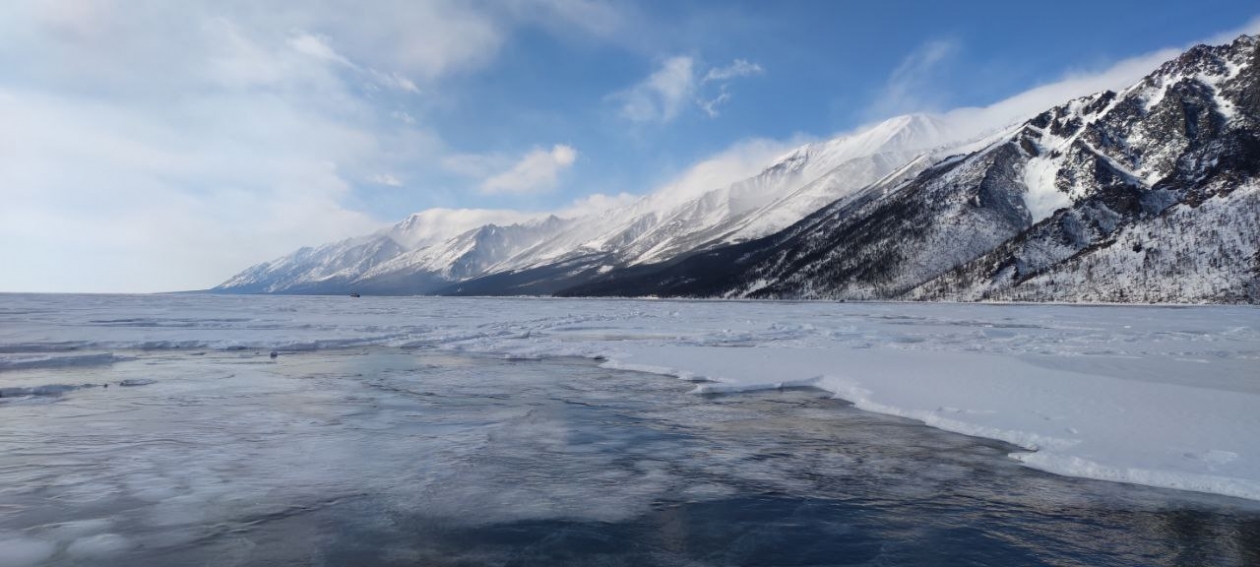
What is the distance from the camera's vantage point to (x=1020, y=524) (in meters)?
8.74

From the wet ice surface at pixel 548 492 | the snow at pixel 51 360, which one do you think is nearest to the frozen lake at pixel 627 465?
the wet ice surface at pixel 548 492

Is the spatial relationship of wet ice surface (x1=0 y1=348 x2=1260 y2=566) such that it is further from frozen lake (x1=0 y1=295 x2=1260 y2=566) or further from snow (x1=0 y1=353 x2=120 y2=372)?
snow (x1=0 y1=353 x2=120 y2=372)

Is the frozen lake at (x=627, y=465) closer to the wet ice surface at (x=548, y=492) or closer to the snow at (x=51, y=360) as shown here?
the wet ice surface at (x=548, y=492)

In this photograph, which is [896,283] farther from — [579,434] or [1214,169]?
[579,434]

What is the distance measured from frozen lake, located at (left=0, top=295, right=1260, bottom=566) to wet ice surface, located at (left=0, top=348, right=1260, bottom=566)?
0.18 ft

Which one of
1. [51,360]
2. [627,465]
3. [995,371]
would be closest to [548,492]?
[627,465]

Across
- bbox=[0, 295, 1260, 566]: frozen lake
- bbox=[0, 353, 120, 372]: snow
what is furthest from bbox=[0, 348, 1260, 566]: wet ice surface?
bbox=[0, 353, 120, 372]: snow

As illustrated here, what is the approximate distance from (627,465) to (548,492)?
2.00 metres

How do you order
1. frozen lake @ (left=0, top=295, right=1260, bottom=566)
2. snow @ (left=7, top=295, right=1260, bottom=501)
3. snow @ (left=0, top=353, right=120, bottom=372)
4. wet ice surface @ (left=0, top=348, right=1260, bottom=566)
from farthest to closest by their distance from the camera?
snow @ (left=0, top=353, right=120, bottom=372) < snow @ (left=7, top=295, right=1260, bottom=501) < frozen lake @ (left=0, top=295, right=1260, bottom=566) < wet ice surface @ (left=0, top=348, right=1260, bottom=566)

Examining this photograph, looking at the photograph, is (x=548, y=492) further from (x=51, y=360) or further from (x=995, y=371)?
(x=51, y=360)

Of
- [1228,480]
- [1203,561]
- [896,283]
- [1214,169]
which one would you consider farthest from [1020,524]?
[1214,169]

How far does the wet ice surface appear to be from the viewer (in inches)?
310

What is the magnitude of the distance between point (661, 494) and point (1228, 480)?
350 inches

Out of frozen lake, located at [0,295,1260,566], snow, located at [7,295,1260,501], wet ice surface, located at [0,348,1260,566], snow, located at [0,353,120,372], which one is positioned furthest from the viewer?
snow, located at [0,353,120,372]
